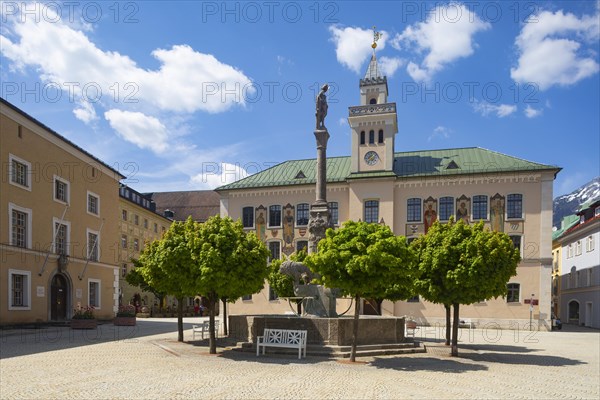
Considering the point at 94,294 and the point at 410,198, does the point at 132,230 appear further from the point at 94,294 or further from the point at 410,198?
the point at 410,198

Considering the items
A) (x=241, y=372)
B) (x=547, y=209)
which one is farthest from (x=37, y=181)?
(x=547, y=209)

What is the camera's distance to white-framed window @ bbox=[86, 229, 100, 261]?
34734 millimetres

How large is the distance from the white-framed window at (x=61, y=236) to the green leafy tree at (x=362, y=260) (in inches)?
888

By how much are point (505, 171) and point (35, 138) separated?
32.6m

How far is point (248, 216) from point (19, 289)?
19.3 meters

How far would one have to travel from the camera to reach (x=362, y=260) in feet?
43.8

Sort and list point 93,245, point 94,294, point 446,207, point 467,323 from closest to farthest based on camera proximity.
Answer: point 467,323 < point 93,245 < point 94,294 < point 446,207

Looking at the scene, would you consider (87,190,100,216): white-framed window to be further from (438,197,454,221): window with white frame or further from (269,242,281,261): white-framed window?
(438,197,454,221): window with white frame

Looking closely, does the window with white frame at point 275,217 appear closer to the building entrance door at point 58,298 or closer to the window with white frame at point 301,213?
the window with white frame at point 301,213

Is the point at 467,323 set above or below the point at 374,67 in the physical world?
below

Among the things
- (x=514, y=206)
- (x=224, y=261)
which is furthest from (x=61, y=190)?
(x=514, y=206)

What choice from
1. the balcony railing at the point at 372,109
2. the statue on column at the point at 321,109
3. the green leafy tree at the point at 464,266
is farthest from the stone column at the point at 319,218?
the balcony railing at the point at 372,109

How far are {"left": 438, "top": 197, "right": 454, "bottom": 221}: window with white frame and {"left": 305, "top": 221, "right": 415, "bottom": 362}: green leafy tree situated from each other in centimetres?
2416

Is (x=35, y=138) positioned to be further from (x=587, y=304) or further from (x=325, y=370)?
(x=587, y=304)
